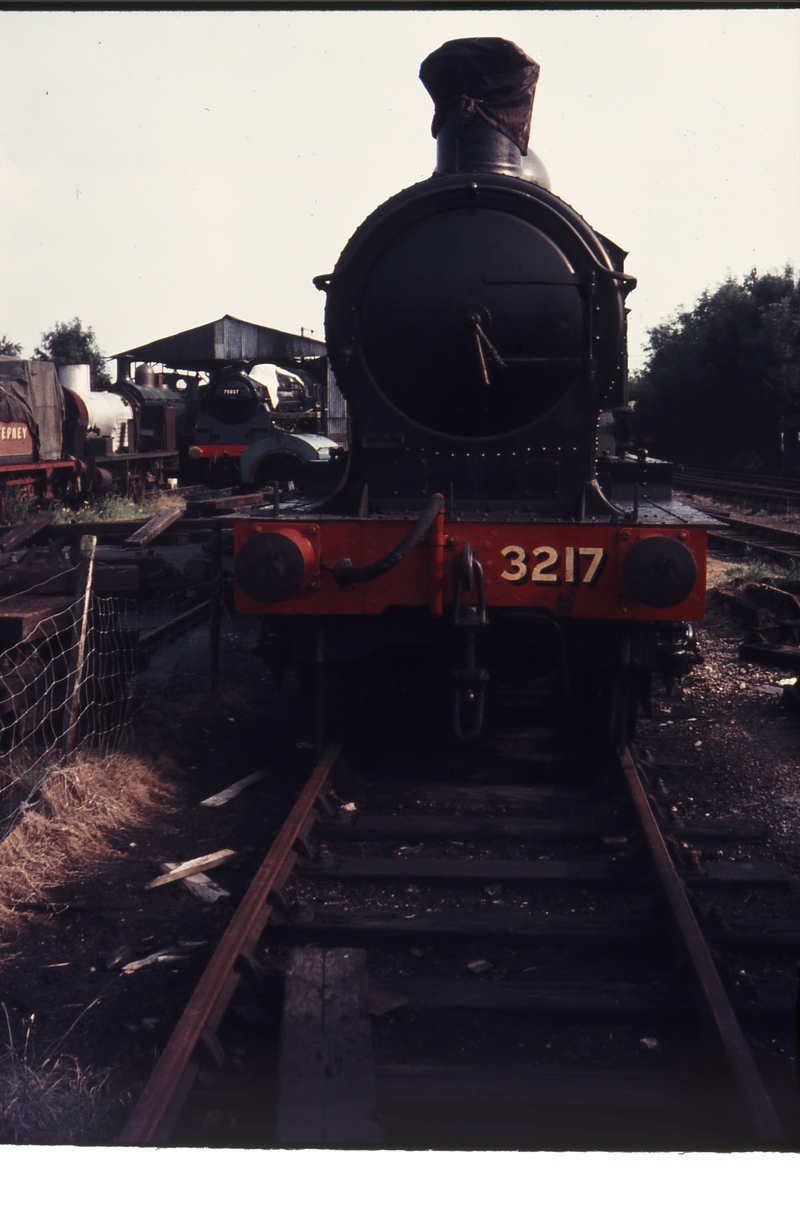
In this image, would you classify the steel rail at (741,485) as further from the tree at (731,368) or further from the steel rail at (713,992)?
the steel rail at (713,992)

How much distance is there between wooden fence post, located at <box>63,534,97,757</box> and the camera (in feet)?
14.5

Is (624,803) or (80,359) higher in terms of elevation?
(80,359)

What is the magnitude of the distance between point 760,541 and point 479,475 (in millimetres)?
9332

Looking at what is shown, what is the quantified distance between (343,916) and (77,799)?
1550mm

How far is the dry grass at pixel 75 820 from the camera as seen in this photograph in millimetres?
3535

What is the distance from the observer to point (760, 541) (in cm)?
1288

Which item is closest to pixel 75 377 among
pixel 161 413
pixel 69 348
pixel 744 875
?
pixel 69 348

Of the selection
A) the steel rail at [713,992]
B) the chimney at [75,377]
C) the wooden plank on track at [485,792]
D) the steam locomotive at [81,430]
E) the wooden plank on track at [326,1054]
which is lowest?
the wooden plank on track at [485,792]

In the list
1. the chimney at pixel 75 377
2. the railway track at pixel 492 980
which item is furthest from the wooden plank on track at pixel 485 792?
the chimney at pixel 75 377

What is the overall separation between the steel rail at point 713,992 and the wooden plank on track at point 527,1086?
7.0 inches

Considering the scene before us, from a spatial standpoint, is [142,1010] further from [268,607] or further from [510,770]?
[510,770]

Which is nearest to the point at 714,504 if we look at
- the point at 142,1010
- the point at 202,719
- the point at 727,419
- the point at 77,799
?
the point at 727,419

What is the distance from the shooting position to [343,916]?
3092 millimetres

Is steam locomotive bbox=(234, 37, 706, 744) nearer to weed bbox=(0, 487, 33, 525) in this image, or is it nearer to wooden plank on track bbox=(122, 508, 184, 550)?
wooden plank on track bbox=(122, 508, 184, 550)
